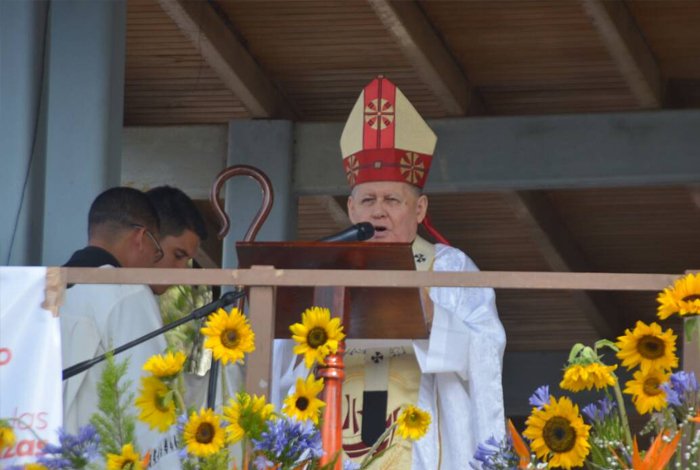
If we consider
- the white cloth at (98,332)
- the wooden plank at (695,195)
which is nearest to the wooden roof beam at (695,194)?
the wooden plank at (695,195)

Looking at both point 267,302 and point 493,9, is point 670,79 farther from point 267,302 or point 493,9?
point 267,302

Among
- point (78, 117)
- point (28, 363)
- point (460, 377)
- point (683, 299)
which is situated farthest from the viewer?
point (78, 117)

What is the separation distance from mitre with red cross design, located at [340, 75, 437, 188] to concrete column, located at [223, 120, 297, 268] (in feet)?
11.3

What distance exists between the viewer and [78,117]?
20.7ft

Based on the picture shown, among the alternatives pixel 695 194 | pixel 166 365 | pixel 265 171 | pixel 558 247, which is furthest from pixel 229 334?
pixel 558 247

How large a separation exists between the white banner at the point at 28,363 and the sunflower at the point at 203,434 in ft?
2.40

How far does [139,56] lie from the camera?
375 inches

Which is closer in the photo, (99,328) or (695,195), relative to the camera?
(99,328)

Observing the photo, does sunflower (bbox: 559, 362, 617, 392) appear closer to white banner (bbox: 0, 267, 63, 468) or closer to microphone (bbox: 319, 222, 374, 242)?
microphone (bbox: 319, 222, 374, 242)

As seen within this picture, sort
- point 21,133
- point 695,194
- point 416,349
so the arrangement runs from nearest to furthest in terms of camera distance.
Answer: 1. point 416,349
2. point 21,133
3. point 695,194

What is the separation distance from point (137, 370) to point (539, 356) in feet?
32.0

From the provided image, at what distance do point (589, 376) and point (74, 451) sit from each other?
1.09 metres

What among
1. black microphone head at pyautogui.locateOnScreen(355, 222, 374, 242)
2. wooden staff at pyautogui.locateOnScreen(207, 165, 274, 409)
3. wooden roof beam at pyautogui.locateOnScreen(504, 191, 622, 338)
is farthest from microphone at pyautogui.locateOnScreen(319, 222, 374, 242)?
wooden roof beam at pyautogui.locateOnScreen(504, 191, 622, 338)

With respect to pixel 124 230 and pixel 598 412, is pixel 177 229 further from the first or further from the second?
pixel 598 412
